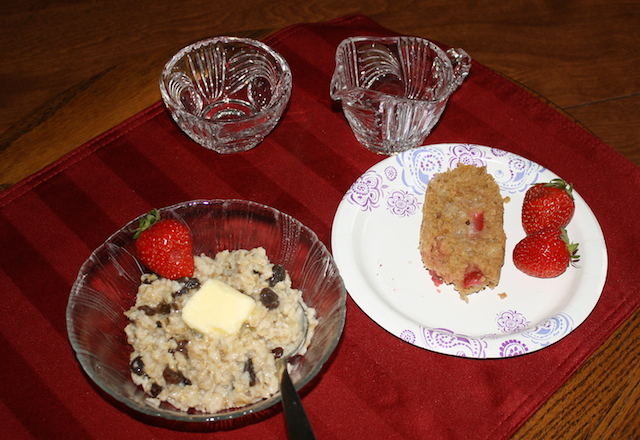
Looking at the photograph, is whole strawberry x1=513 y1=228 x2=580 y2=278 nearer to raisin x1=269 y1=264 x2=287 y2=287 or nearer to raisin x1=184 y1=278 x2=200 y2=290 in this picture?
raisin x1=269 y1=264 x2=287 y2=287

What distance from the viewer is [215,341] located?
1.67m

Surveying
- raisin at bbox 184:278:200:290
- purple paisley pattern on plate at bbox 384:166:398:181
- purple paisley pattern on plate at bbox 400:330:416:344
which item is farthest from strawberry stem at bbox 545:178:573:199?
raisin at bbox 184:278:200:290

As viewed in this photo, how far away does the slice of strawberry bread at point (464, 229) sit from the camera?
1.97m

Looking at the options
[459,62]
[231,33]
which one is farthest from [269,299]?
[231,33]

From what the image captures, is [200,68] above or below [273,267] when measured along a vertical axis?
above

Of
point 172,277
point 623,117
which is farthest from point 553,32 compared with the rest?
point 172,277

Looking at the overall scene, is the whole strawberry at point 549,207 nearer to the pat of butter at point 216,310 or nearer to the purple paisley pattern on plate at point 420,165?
the purple paisley pattern on plate at point 420,165

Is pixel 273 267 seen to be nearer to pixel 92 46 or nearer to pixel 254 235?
pixel 254 235

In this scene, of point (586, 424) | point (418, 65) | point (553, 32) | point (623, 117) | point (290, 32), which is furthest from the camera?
point (553, 32)

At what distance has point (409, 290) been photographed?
1998 millimetres

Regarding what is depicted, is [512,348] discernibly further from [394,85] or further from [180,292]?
[394,85]

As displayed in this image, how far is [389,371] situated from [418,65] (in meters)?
1.31

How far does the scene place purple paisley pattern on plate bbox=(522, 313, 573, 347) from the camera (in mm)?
1810

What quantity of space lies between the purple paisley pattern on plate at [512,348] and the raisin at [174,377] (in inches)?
35.7
